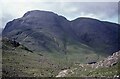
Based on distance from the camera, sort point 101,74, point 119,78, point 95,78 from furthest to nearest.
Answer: point 101,74
point 95,78
point 119,78

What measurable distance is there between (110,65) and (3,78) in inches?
2327

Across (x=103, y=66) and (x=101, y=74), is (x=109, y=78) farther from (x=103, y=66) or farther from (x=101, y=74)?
(x=103, y=66)

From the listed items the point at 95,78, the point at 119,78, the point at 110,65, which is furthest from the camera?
the point at 110,65

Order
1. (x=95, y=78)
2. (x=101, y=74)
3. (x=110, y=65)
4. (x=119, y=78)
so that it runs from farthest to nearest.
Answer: (x=110, y=65) → (x=101, y=74) → (x=95, y=78) → (x=119, y=78)

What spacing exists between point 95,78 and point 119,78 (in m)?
16.8

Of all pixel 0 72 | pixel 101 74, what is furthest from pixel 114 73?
pixel 0 72

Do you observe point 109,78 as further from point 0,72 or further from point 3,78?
point 0,72

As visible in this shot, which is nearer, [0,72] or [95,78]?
[95,78]

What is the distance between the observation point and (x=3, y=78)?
147 m

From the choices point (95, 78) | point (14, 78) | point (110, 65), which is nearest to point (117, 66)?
point (110, 65)

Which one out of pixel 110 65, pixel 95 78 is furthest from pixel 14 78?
pixel 110 65

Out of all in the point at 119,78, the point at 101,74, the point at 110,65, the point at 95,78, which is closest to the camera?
the point at 119,78

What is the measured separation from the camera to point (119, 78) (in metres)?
125

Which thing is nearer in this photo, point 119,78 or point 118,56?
point 119,78
